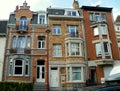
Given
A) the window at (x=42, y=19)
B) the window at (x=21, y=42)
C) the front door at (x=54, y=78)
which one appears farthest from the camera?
the window at (x=42, y=19)

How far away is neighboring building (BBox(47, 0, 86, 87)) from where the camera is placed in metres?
22.4

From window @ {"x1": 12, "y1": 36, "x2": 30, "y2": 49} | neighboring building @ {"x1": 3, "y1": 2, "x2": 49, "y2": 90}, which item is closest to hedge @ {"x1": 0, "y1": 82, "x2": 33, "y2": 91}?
neighboring building @ {"x1": 3, "y1": 2, "x2": 49, "y2": 90}

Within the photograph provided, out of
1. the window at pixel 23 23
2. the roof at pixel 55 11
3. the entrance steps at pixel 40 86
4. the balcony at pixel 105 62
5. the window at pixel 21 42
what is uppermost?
the roof at pixel 55 11

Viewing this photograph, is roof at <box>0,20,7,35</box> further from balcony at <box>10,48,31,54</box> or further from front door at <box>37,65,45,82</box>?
front door at <box>37,65,45,82</box>

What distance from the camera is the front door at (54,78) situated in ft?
73.4

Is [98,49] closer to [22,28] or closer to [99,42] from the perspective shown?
[99,42]

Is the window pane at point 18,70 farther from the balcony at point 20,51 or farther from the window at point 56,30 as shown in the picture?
the window at point 56,30

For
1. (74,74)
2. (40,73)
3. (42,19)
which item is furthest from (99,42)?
(40,73)

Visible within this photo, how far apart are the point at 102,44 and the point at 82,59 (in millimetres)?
3335

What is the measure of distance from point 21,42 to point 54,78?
642 centimetres

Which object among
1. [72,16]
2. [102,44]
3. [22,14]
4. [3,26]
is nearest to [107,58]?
[102,44]

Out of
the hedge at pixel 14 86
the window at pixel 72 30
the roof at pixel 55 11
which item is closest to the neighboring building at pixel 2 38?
the hedge at pixel 14 86

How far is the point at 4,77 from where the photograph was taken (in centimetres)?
2186

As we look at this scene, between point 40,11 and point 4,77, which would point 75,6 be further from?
point 4,77
